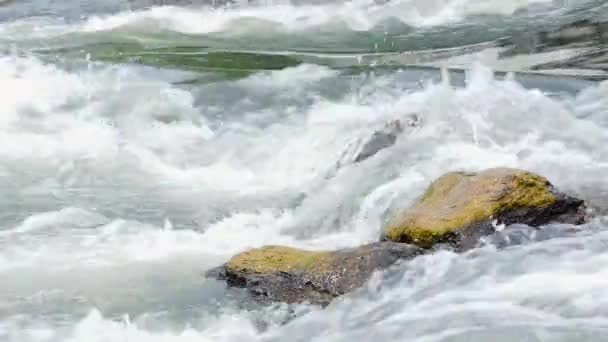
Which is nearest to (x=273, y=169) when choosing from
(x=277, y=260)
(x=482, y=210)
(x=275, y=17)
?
(x=277, y=260)

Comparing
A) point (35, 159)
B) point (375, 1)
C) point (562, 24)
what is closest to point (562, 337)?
point (35, 159)

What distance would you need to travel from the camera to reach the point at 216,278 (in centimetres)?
688

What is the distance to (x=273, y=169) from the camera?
10.1 metres

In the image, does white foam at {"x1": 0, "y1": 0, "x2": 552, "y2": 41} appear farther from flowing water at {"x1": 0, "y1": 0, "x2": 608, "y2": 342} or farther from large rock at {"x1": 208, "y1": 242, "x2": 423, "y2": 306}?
large rock at {"x1": 208, "y1": 242, "x2": 423, "y2": 306}

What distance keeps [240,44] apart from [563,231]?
10.3 meters

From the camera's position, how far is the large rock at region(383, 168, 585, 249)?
655 cm

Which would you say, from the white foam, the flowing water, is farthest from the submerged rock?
the white foam

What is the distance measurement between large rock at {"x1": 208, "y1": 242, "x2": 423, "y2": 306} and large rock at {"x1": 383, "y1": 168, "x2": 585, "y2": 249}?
22 cm

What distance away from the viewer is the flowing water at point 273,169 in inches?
234

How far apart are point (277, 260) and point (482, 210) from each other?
59.2 inches

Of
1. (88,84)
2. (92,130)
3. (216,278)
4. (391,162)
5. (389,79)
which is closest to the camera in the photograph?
(216,278)

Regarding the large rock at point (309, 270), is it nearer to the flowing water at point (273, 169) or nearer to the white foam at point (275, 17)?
the flowing water at point (273, 169)

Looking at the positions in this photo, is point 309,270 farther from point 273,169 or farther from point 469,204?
point 273,169

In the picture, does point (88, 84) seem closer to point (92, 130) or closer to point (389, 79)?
point (92, 130)
